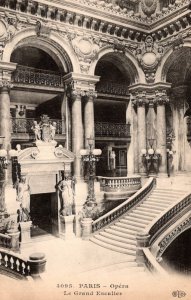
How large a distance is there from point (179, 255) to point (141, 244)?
3.57 meters

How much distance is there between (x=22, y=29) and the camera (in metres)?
14.4

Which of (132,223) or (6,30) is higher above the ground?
(6,30)

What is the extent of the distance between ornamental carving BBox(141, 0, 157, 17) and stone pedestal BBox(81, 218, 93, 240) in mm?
12145

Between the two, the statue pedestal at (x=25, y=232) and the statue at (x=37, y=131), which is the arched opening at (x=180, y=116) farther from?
the statue pedestal at (x=25, y=232)

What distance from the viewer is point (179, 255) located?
45.3 feet

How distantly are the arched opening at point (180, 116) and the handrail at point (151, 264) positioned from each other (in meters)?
9.94

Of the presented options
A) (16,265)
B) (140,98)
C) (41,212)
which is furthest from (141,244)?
(140,98)

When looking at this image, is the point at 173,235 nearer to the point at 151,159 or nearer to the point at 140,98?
the point at 151,159

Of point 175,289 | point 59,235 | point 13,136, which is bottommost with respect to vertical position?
point 59,235

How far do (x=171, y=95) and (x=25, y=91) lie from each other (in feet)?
31.9

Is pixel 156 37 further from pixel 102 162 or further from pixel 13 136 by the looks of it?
pixel 13 136

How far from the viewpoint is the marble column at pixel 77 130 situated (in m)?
15.9

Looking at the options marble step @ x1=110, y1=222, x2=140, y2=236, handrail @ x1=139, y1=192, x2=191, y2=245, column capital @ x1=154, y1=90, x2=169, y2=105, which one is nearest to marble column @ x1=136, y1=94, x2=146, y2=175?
column capital @ x1=154, y1=90, x2=169, y2=105

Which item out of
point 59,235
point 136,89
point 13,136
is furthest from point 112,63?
point 59,235
